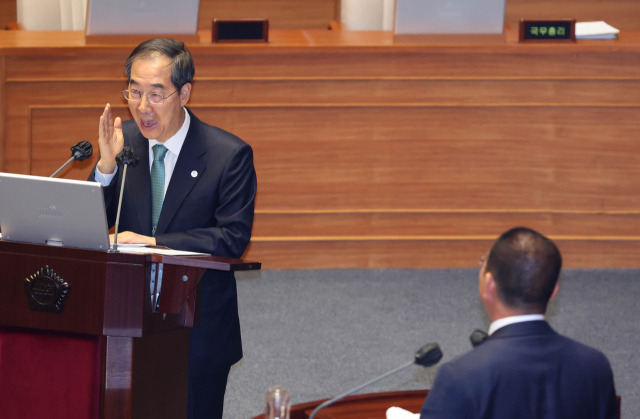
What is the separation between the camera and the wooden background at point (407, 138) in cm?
573

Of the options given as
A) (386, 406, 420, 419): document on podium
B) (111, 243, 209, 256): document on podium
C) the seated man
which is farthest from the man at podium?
the seated man

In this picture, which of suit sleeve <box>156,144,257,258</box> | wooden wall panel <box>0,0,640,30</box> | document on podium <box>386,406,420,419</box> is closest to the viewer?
document on podium <box>386,406,420,419</box>

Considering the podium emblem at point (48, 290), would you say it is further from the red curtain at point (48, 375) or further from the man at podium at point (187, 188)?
the man at podium at point (187, 188)

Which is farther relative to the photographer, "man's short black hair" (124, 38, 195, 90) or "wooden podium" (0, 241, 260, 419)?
"man's short black hair" (124, 38, 195, 90)

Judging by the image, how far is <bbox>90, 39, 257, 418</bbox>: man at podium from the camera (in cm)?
292

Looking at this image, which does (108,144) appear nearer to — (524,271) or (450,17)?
(524,271)

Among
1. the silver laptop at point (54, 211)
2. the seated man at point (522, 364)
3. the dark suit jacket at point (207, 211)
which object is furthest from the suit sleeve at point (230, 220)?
the seated man at point (522, 364)

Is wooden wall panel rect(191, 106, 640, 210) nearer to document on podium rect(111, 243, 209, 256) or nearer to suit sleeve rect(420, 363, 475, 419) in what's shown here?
document on podium rect(111, 243, 209, 256)

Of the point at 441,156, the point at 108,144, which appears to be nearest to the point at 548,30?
the point at 441,156

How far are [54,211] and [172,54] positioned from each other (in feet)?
2.31

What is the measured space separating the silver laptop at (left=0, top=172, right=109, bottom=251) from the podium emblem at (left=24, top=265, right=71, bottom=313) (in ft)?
0.26

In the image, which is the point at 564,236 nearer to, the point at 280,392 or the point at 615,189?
the point at 615,189

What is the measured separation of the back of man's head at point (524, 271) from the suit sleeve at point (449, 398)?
193mm

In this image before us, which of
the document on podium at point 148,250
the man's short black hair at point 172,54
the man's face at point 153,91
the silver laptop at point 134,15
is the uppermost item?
the silver laptop at point 134,15
